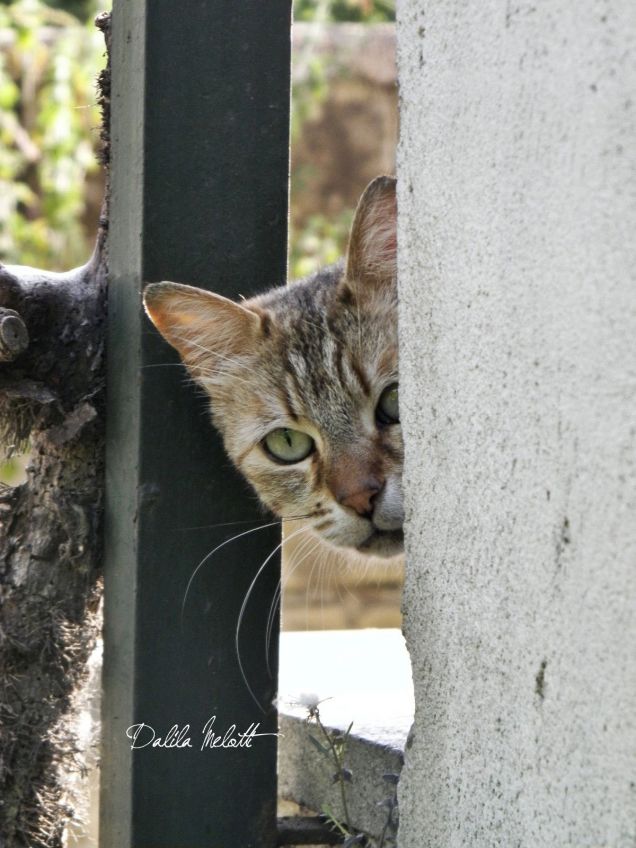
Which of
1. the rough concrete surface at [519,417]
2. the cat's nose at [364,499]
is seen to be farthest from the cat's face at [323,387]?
the rough concrete surface at [519,417]

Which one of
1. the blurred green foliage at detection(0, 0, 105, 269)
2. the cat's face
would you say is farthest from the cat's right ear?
the blurred green foliage at detection(0, 0, 105, 269)

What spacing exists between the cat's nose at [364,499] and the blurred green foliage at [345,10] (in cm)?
573

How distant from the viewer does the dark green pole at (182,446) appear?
6.53 ft

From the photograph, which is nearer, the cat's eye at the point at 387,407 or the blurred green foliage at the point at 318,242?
the cat's eye at the point at 387,407

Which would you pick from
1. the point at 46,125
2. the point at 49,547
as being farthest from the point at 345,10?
the point at 49,547

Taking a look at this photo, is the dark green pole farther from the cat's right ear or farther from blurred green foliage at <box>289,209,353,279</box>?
blurred green foliage at <box>289,209,353,279</box>

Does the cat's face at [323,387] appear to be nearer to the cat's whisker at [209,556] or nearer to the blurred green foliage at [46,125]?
the cat's whisker at [209,556]

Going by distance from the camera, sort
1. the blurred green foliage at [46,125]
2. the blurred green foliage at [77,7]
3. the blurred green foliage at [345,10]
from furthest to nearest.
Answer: the blurred green foliage at [77,7], the blurred green foliage at [345,10], the blurred green foliage at [46,125]

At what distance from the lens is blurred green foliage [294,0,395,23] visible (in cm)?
736

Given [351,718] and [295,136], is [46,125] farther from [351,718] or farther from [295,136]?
[351,718]

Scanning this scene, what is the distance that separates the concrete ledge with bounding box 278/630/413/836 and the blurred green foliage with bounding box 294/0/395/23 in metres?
5.41

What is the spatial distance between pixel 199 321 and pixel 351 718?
838 millimetres

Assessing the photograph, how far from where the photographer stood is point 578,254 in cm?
120

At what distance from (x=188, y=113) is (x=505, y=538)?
1.07 metres
